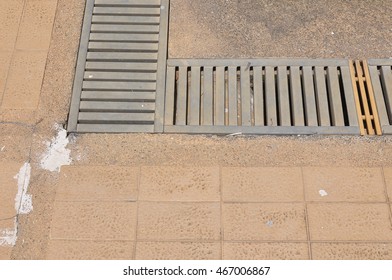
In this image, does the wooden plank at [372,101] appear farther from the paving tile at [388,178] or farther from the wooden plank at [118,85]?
the wooden plank at [118,85]

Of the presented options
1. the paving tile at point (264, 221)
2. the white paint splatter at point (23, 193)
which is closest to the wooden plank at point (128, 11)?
the white paint splatter at point (23, 193)

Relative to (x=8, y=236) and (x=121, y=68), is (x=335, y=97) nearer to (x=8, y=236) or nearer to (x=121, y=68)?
(x=121, y=68)

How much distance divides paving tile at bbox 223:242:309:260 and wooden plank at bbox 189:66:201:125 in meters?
0.95

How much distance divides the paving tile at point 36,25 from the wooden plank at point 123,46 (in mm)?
400

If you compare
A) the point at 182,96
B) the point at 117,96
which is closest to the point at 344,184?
the point at 182,96

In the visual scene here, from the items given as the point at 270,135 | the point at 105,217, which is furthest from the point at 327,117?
the point at 105,217

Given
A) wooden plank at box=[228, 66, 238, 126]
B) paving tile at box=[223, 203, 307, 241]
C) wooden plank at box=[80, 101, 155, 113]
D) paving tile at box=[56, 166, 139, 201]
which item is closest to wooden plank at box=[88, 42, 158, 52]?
wooden plank at box=[80, 101, 155, 113]

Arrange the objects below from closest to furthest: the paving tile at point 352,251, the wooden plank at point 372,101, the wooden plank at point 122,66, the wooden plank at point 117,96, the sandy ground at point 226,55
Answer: the paving tile at point 352,251 < the sandy ground at point 226,55 < the wooden plank at point 372,101 < the wooden plank at point 117,96 < the wooden plank at point 122,66

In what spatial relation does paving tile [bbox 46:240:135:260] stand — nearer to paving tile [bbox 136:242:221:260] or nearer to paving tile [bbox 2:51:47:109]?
paving tile [bbox 136:242:221:260]

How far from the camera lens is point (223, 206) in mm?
2793

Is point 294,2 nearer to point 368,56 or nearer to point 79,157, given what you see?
point 368,56

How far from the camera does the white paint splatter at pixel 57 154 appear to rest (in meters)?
2.95

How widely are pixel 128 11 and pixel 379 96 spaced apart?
2.13 metres

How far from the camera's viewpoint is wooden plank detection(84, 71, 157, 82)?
10.8ft
